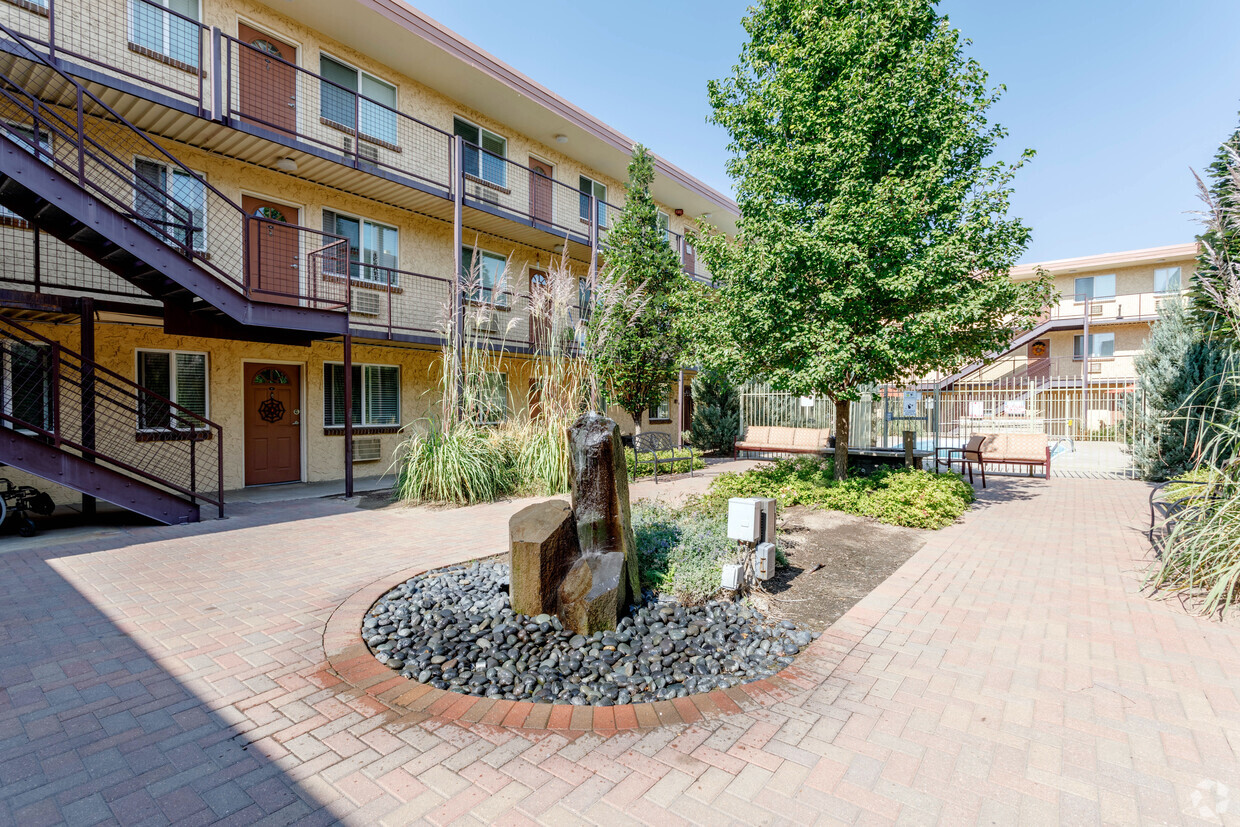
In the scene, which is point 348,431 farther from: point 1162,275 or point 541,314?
point 1162,275

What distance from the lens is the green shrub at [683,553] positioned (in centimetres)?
418

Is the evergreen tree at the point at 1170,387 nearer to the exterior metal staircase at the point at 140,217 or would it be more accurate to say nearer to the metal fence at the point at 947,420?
the metal fence at the point at 947,420

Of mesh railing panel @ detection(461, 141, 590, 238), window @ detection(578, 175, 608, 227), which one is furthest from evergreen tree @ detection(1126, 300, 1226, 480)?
window @ detection(578, 175, 608, 227)

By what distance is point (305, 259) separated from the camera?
1020 cm

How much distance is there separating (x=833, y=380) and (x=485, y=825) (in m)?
6.72

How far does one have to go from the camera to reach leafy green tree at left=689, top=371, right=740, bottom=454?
1603 centimetres

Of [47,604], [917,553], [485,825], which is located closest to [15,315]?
[47,604]

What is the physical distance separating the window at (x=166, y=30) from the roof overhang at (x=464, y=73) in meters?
1.30

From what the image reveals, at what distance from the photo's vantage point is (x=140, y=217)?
20.5 ft

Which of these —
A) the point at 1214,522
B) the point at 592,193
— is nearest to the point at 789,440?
the point at 1214,522

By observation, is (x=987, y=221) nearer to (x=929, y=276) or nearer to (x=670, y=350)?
(x=929, y=276)

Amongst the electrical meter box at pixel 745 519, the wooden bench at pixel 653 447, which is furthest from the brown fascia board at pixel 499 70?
the electrical meter box at pixel 745 519

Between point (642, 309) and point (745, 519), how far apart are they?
829 centimetres

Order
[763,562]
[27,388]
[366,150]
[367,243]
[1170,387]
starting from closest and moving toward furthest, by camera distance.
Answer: [763,562], [27,388], [1170,387], [366,150], [367,243]
